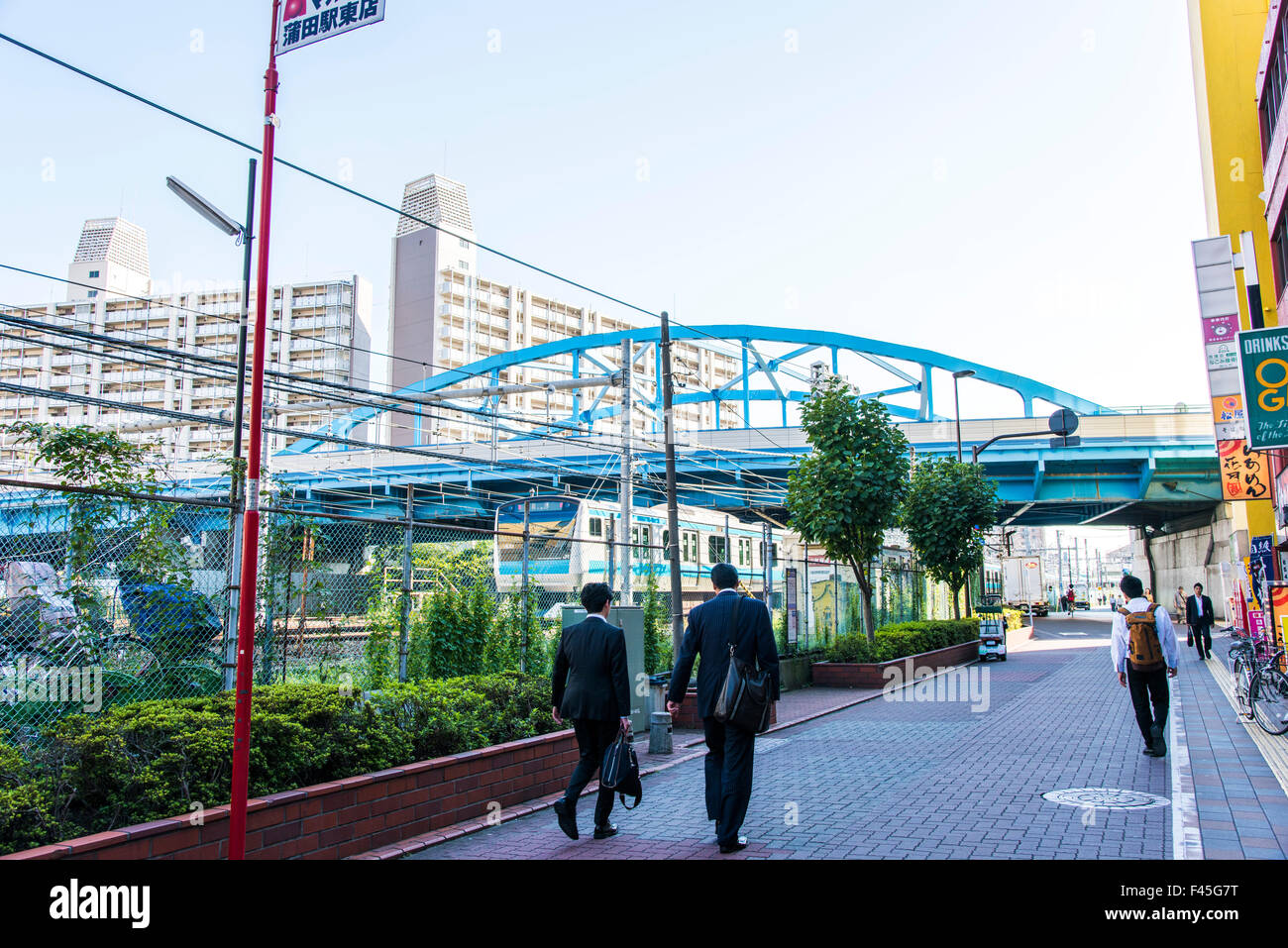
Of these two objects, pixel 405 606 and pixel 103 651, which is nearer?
pixel 103 651

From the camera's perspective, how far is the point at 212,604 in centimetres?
848

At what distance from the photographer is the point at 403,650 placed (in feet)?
29.2

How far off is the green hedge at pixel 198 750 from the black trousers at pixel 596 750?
4.19ft

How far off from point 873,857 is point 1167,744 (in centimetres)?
677

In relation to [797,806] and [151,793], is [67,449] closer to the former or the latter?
[151,793]

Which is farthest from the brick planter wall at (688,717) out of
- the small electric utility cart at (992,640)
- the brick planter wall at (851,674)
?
the small electric utility cart at (992,640)

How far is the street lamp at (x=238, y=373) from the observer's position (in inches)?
334

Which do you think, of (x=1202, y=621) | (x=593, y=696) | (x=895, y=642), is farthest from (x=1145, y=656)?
(x=1202, y=621)

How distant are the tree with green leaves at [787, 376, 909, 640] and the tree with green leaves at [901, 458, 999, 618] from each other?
300 inches

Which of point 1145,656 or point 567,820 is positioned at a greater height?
point 1145,656

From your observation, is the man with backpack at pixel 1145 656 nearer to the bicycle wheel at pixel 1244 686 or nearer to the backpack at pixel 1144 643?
the backpack at pixel 1144 643

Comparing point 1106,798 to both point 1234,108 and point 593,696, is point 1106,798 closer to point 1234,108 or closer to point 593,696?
point 593,696

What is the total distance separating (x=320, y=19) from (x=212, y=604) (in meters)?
5.23

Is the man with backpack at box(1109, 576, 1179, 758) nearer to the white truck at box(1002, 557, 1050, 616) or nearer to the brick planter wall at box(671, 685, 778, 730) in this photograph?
the brick planter wall at box(671, 685, 778, 730)
